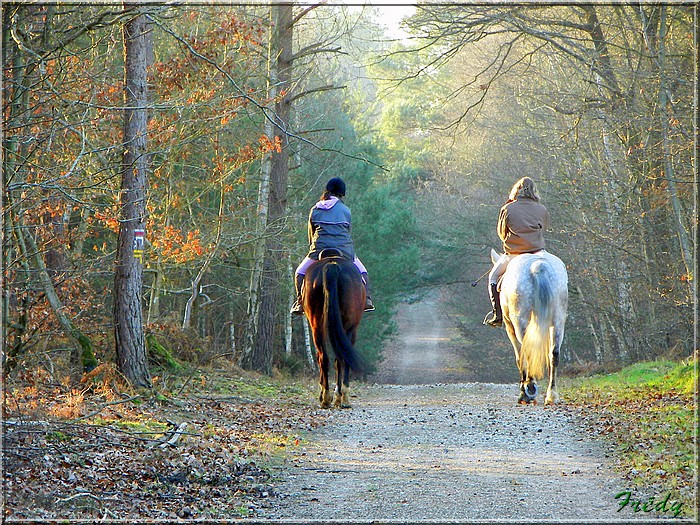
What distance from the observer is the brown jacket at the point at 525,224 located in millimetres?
11891

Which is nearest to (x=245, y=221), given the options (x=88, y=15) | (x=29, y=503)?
(x=88, y=15)

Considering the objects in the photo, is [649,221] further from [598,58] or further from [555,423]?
[555,423]

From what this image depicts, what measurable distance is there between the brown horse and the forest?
7.50ft

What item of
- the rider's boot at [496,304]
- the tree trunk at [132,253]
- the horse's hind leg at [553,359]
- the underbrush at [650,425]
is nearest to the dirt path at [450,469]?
the underbrush at [650,425]

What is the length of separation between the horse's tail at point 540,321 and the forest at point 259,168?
3.50 metres

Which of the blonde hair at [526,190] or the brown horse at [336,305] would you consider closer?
the brown horse at [336,305]

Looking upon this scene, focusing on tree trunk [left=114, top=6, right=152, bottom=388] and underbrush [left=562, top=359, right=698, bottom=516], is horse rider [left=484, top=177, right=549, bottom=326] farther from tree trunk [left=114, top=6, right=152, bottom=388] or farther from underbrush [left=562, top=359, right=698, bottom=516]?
tree trunk [left=114, top=6, right=152, bottom=388]

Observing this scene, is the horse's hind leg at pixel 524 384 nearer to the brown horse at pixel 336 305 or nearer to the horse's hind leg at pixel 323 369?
the brown horse at pixel 336 305

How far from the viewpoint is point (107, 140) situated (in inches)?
557

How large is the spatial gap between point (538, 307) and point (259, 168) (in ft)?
39.1

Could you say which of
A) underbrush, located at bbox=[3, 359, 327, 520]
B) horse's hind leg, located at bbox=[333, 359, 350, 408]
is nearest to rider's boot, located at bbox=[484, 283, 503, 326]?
horse's hind leg, located at bbox=[333, 359, 350, 408]
